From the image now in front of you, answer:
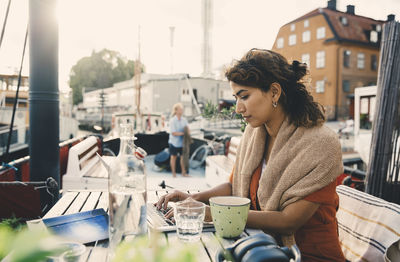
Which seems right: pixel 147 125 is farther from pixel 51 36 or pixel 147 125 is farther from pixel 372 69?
pixel 372 69

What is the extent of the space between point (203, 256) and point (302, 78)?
1.12 m

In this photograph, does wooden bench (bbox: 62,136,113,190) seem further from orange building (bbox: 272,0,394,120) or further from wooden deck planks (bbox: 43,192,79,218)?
orange building (bbox: 272,0,394,120)

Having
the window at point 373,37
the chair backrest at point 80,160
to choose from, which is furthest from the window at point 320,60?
the chair backrest at point 80,160

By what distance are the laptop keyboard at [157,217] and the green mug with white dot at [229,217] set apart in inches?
11.5

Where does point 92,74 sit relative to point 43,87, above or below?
above

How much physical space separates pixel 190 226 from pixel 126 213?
0.98 feet

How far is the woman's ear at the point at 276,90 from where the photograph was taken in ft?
5.76

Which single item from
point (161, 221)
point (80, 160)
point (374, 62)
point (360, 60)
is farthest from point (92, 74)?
point (161, 221)

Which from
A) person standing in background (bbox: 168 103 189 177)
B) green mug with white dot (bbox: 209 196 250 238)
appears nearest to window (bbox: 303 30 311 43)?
person standing in background (bbox: 168 103 189 177)

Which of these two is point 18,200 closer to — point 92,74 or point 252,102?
point 252,102

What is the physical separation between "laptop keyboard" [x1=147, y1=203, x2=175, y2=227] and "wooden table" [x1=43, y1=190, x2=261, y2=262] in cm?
11

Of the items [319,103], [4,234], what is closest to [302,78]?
[319,103]

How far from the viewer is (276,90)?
69.9 inches

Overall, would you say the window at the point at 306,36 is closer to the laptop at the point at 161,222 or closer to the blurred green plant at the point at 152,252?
the laptop at the point at 161,222
